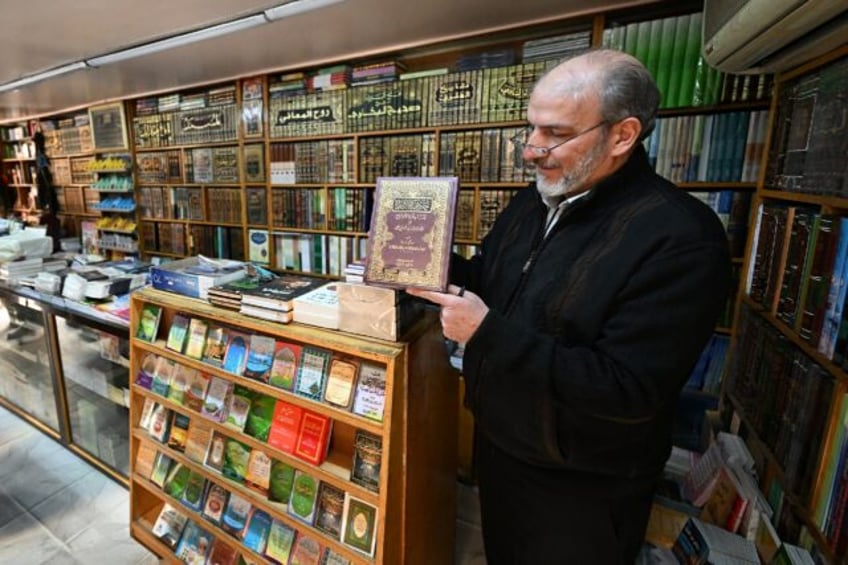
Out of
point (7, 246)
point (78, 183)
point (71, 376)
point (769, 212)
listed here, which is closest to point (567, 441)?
point (769, 212)

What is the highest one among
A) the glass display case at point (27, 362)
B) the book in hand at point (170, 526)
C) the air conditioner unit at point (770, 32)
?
the air conditioner unit at point (770, 32)

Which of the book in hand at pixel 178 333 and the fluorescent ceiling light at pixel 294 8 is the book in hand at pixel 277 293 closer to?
the book in hand at pixel 178 333

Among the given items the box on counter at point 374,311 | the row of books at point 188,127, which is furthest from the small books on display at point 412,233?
the row of books at point 188,127

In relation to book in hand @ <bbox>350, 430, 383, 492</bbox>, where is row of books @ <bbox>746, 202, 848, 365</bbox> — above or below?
above

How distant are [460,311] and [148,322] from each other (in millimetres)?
1189

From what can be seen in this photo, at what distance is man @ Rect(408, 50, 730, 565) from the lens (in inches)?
27.8

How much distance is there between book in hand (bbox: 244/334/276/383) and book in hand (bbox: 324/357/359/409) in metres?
0.20

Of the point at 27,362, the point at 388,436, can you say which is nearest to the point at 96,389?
the point at 27,362

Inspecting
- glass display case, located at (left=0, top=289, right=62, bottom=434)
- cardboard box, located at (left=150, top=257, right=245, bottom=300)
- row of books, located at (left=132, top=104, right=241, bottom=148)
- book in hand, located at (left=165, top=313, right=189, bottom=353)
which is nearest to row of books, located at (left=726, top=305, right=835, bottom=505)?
cardboard box, located at (left=150, top=257, right=245, bottom=300)

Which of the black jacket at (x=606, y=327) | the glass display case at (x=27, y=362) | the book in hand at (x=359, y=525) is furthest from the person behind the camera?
the glass display case at (x=27, y=362)

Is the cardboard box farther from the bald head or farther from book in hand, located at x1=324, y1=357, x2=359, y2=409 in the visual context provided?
the bald head

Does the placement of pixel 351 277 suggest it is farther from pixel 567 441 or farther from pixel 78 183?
pixel 78 183

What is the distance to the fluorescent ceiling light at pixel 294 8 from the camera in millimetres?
1680

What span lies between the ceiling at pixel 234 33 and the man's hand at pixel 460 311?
5.30 ft
